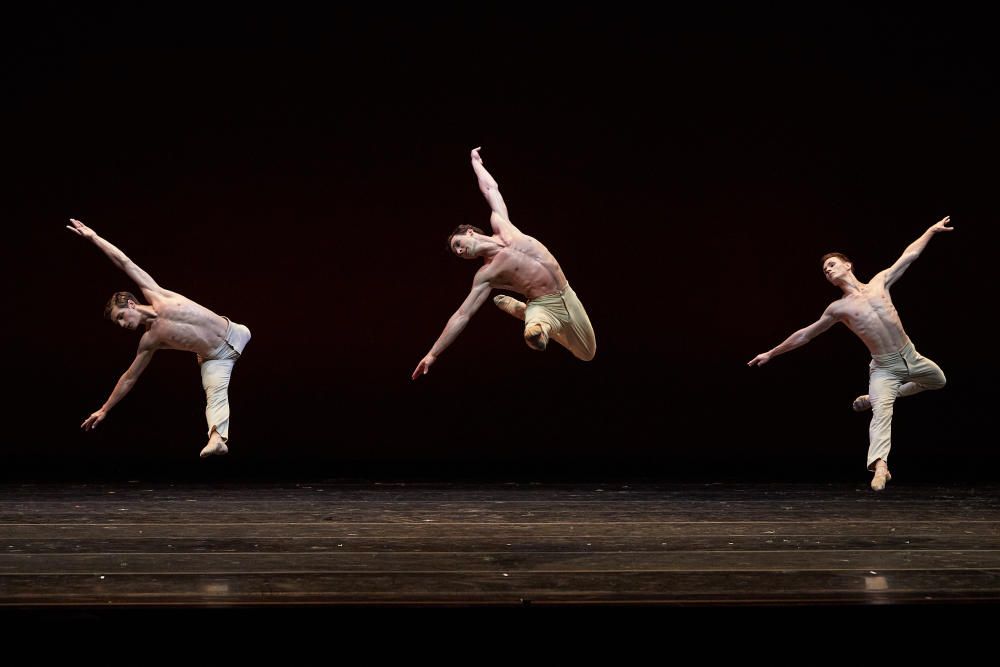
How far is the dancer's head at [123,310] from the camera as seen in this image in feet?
18.1

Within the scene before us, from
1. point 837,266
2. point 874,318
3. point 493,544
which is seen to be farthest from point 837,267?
point 493,544

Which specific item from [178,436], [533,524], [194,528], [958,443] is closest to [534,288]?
[533,524]

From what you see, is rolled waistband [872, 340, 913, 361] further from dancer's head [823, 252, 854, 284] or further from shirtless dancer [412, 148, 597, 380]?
shirtless dancer [412, 148, 597, 380]

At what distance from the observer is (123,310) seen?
5.52 meters

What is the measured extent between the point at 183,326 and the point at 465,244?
54.8 inches

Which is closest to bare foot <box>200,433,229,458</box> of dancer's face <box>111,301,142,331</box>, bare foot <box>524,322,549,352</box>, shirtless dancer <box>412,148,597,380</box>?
dancer's face <box>111,301,142,331</box>

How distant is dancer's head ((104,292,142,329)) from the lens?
5508mm

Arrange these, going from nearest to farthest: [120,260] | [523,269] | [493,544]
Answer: [493,544] < [120,260] < [523,269]

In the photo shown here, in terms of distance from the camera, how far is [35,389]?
273 inches

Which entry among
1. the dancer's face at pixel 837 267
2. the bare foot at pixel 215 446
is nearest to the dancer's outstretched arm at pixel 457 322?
the bare foot at pixel 215 446

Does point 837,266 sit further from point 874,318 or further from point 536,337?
point 536,337

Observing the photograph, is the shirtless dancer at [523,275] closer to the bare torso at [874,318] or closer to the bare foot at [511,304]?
the bare foot at [511,304]

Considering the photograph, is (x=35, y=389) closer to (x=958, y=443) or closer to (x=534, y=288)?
(x=534, y=288)

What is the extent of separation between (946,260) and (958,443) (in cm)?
108
